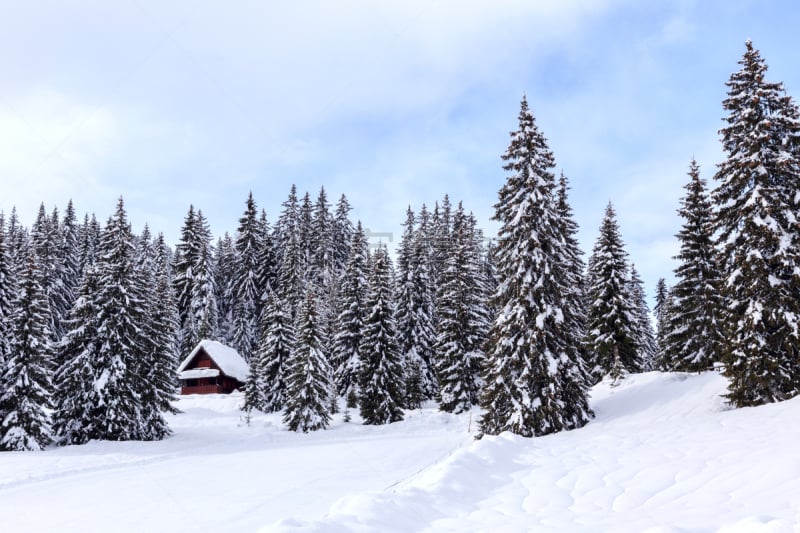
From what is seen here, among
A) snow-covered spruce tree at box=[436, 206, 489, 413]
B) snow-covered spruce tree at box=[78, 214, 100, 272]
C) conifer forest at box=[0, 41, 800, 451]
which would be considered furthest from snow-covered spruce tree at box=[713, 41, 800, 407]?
snow-covered spruce tree at box=[78, 214, 100, 272]

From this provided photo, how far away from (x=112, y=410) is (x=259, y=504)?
22.7 metres

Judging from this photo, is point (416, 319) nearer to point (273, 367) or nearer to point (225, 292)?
point (273, 367)

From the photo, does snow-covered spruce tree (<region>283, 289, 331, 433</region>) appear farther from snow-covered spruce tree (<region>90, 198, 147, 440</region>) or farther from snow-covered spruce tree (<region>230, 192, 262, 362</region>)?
snow-covered spruce tree (<region>230, 192, 262, 362</region>)

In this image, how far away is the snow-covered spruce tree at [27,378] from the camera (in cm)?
2762

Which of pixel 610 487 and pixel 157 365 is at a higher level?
pixel 157 365

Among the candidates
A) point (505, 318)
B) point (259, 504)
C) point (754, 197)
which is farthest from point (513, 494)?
point (754, 197)

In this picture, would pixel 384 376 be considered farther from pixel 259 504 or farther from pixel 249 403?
pixel 259 504

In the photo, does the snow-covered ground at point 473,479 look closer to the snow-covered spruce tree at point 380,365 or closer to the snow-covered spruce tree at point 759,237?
the snow-covered spruce tree at point 759,237

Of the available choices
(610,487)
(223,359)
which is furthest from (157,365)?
(610,487)

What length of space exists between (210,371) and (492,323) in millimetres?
31727

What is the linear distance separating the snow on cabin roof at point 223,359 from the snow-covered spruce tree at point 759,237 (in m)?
45.9

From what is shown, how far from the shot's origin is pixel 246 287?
66688mm

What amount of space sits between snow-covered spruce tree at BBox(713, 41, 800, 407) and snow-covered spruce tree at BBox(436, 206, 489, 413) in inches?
743

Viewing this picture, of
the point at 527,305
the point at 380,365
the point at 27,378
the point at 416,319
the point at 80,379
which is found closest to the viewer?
the point at 527,305
